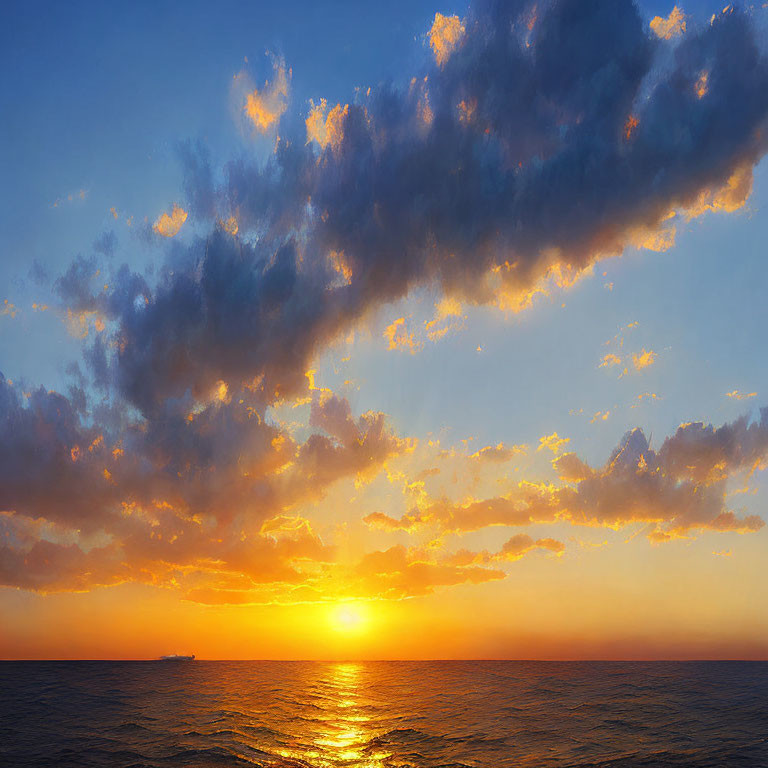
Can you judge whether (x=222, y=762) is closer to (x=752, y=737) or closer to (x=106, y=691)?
(x=752, y=737)

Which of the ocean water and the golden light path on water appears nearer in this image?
the golden light path on water

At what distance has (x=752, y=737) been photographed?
151 feet

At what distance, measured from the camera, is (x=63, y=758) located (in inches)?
1503

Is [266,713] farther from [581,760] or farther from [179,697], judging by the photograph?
[581,760]

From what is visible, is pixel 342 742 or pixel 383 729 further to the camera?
pixel 383 729

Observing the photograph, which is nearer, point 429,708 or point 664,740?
point 664,740

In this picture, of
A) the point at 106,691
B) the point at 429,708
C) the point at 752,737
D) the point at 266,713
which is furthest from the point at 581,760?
the point at 106,691

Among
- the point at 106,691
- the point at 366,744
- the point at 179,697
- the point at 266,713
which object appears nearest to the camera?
the point at 366,744

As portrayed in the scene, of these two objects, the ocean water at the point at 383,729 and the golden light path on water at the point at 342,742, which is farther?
the ocean water at the point at 383,729

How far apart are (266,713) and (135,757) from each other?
25.5 metres

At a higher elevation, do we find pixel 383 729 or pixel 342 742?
pixel 342 742

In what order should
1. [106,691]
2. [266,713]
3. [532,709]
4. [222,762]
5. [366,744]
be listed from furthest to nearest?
1. [106,691]
2. [532,709]
3. [266,713]
4. [366,744]
5. [222,762]

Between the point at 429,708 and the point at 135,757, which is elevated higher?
the point at 135,757

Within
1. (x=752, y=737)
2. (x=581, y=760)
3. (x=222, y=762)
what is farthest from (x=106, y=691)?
(x=752, y=737)
